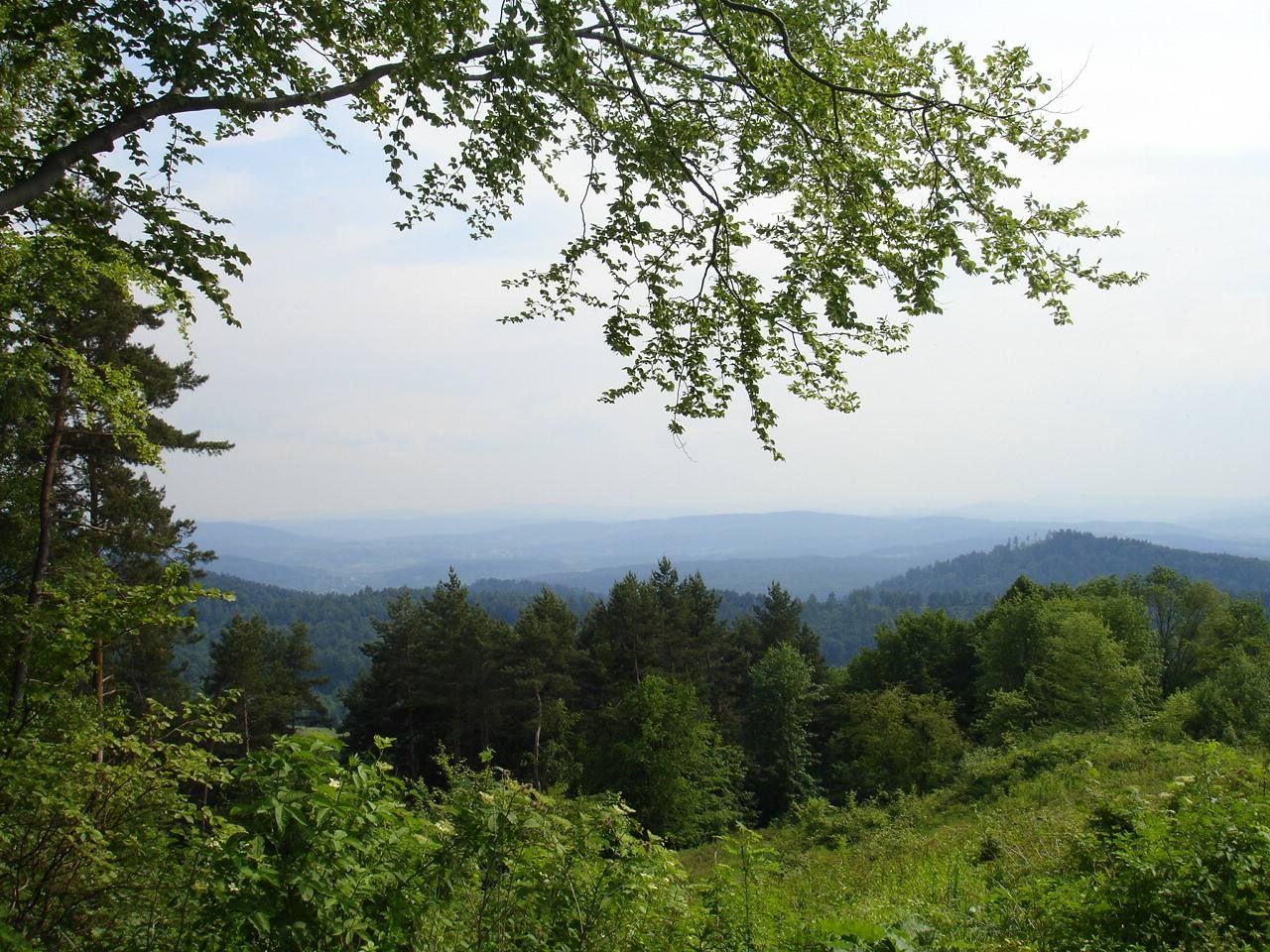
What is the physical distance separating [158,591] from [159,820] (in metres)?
1.65

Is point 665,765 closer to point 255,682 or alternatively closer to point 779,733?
point 779,733

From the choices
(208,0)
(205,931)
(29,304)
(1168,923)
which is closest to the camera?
(205,931)

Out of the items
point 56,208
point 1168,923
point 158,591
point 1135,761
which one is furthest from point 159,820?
point 1135,761

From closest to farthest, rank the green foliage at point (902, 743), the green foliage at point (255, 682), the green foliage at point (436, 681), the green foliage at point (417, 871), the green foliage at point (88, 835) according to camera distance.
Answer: the green foliage at point (417, 871) < the green foliage at point (88, 835) < the green foliage at point (902, 743) < the green foliage at point (255, 682) < the green foliage at point (436, 681)

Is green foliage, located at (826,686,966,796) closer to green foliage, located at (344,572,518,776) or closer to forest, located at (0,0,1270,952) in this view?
green foliage, located at (344,572,518,776)

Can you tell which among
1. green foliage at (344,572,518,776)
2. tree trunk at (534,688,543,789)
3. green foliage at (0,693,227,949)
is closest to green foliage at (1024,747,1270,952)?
green foliage at (0,693,227,949)

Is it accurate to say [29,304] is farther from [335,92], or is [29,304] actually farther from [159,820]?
[159,820]

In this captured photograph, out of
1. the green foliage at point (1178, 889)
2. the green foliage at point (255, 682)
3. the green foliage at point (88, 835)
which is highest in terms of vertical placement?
the green foliage at point (88, 835)

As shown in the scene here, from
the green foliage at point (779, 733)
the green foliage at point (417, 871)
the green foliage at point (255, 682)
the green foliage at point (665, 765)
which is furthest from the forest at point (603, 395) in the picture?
the green foliage at point (779, 733)

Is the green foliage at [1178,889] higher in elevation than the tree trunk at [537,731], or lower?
higher

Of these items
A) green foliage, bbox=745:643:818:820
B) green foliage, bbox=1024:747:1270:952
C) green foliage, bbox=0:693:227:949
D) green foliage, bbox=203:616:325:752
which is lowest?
green foliage, bbox=745:643:818:820

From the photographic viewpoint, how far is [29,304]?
4906 millimetres

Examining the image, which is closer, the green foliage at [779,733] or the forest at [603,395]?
the forest at [603,395]

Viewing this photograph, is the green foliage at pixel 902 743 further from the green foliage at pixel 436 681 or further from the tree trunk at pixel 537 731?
the green foliage at pixel 436 681
